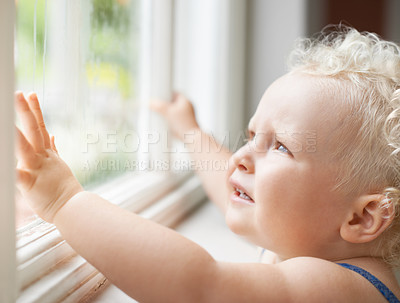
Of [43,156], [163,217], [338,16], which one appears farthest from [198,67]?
[338,16]

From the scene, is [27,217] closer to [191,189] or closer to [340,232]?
[340,232]

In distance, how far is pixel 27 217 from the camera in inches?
25.0

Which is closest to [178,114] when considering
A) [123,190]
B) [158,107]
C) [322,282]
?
[158,107]

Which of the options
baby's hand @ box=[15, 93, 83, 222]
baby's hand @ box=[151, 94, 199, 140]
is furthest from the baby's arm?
baby's hand @ box=[15, 93, 83, 222]

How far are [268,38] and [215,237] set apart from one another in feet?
2.41

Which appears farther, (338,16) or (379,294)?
(338,16)

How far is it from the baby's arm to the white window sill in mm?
75

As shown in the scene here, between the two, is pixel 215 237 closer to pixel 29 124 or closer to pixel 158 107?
pixel 158 107

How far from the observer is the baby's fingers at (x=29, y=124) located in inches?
22.0

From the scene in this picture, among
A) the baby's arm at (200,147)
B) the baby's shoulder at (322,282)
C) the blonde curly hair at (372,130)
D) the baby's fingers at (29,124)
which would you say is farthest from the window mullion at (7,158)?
the baby's arm at (200,147)

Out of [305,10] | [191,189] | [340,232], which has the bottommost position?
[191,189]

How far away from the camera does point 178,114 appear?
1078 millimetres

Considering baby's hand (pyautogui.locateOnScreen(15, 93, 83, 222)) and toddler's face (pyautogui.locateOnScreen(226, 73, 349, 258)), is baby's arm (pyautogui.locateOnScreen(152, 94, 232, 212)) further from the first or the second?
baby's hand (pyautogui.locateOnScreen(15, 93, 83, 222))

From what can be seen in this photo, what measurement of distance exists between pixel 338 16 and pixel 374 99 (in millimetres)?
1544
